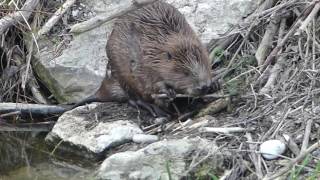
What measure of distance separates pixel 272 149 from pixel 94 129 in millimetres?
1058

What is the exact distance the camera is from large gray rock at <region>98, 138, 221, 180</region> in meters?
3.05

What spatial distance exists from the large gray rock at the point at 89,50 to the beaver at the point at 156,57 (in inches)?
19.9

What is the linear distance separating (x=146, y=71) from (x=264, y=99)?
58cm

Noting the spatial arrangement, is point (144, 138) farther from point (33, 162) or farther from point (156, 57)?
point (33, 162)

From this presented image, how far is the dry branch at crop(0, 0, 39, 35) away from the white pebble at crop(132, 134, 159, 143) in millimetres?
1352

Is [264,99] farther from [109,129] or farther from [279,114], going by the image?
[109,129]

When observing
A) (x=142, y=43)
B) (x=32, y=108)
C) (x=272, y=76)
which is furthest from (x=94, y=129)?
(x=272, y=76)

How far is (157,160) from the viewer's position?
10.3 ft

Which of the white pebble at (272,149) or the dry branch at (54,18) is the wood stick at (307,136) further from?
the dry branch at (54,18)

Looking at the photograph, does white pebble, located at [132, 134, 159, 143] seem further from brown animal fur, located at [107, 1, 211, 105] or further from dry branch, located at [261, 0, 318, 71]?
dry branch, located at [261, 0, 318, 71]

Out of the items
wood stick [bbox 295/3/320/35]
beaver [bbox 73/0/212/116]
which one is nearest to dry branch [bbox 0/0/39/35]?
beaver [bbox 73/0/212/116]

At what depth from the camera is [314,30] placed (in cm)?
388

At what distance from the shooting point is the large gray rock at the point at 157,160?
3053mm

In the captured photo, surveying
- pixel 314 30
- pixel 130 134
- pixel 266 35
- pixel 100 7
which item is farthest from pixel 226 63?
pixel 100 7
